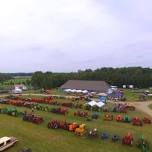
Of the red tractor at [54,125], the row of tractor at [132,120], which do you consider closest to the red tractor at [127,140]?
the red tractor at [54,125]

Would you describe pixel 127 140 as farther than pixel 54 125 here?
No

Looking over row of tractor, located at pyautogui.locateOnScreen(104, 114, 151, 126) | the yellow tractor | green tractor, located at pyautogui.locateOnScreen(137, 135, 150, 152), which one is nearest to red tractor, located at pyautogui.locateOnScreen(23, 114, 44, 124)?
the yellow tractor

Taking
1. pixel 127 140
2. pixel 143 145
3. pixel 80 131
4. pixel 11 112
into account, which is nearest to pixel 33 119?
pixel 11 112

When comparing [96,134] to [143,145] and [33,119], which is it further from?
[33,119]

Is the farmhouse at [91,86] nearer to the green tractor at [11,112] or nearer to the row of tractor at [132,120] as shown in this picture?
the row of tractor at [132,120]

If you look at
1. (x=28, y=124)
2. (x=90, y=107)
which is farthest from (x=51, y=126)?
(x=90, y=107)

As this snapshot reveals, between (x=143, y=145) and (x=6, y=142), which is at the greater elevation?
(x=6, y=142)

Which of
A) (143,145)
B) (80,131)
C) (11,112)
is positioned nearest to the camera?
(143,145)

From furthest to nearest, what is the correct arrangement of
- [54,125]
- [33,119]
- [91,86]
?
[91,86], [33,119], [54,125]

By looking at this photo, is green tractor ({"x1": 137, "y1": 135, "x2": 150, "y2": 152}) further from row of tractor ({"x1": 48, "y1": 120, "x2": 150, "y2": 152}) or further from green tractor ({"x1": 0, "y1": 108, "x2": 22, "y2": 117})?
green tractor ({"x1": 0, "y1": 108, "x2": 22, "y2": 117})
